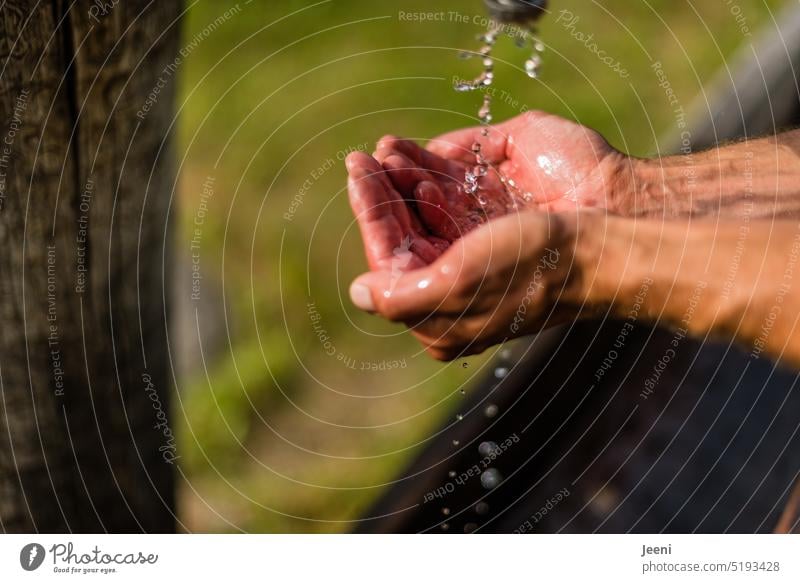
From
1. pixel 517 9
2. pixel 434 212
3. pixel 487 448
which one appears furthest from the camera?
pixel 487 448

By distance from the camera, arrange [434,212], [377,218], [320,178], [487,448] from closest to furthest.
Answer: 1. [377,218]
2. [434,212]
3. [487,448]
4. [320,178]

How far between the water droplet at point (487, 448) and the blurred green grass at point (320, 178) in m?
0.12

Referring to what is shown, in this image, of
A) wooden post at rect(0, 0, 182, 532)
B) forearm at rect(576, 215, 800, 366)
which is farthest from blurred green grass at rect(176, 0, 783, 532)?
forearm at rect(576, 215, 800, 366)

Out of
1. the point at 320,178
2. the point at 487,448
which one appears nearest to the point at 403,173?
the point at 487,448

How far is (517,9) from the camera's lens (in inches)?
30.3

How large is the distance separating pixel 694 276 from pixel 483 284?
217mm

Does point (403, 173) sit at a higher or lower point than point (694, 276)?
higher

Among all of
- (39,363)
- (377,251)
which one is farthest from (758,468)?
(39,363)

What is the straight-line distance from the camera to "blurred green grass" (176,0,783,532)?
151 cm

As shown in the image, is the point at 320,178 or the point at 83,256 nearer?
the point at 83,256

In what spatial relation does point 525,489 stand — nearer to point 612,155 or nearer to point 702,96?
point 612,155

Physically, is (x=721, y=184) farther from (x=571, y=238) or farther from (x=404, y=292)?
(x=404, y=292)

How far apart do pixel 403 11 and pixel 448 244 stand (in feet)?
3.87

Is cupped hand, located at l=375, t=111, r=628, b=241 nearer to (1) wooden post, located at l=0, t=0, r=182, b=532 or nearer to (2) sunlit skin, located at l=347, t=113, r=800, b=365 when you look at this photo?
(2) sunlit skin, located at l=347, t=113, r=800, b=365
